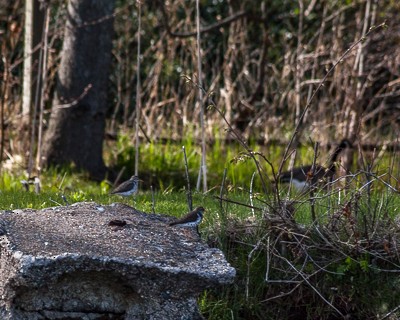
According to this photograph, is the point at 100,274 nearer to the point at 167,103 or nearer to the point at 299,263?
the point at 299,263

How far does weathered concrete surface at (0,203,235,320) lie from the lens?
18.0 feet

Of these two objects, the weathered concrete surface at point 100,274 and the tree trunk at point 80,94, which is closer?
the weathered concrete surface at point 100,274

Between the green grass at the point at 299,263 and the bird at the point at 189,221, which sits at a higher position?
the bird at the point at 189,221

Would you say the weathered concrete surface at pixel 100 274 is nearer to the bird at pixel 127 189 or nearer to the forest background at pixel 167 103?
the bird at pixel 127 189

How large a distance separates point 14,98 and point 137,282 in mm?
8158

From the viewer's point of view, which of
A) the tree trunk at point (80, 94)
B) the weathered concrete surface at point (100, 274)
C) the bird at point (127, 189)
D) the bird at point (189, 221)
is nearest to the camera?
the weathered concrete surface at point (100, 274)

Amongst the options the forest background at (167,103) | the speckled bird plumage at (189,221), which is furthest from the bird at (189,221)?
the forest background at (167,103)

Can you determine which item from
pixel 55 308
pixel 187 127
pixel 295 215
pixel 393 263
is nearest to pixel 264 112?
pixel 187 127

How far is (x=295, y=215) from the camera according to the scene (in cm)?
722

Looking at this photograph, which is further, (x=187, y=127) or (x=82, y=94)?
(x=187, y=127)

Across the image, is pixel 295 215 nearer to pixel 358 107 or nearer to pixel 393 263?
pixel 393 263

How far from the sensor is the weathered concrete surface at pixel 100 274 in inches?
216

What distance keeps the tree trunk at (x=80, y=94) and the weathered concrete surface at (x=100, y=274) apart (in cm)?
587

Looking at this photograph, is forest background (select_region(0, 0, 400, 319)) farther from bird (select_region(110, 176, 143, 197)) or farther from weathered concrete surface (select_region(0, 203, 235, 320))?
weathered concrete surface (select_region(0, 203, 235, 320))
